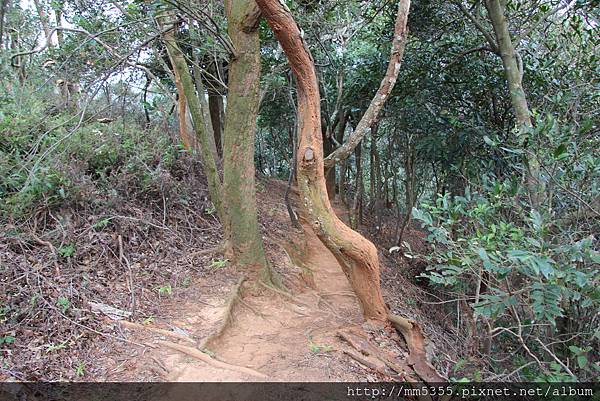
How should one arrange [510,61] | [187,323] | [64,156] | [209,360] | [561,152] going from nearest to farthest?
[561,152] → [209,360] → [187,323] → [510,61] → [64,156]

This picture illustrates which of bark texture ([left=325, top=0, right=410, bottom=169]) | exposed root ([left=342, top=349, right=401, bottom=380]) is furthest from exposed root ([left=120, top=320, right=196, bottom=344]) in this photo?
bark texture ([left=325, top=0, right=410, bottom=169])

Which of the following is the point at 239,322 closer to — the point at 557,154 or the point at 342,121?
the point at 557,154

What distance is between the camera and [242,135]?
199 inches

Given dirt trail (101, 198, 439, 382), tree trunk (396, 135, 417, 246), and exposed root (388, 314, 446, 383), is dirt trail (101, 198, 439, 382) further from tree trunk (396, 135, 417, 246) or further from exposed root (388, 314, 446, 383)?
tree trunk (396, 135, 417, 246)

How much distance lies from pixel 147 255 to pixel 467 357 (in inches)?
148

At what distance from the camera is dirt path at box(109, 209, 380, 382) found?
3.31 metres

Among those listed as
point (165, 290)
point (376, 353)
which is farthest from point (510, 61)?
point (165, 290)

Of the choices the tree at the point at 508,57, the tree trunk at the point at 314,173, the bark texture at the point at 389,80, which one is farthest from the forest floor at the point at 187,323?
the tree at the point at 508,57

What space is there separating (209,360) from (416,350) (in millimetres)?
1919

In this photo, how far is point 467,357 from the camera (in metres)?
4.16

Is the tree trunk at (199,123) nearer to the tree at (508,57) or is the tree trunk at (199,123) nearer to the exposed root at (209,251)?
the exposed root at (209,251)

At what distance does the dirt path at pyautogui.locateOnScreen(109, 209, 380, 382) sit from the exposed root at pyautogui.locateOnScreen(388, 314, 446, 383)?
0.44 metres

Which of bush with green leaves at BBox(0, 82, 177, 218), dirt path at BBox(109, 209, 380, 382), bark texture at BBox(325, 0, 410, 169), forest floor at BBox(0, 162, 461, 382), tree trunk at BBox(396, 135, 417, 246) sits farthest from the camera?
tree trunk at BBox(396, 135, 417, 246)

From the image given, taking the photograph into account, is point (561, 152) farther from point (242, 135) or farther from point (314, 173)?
point (242, 135)
